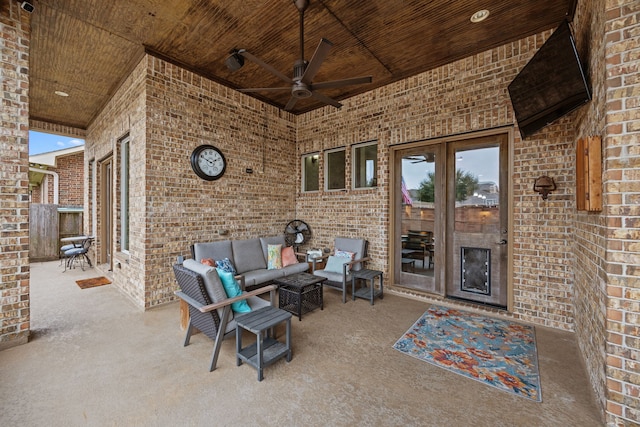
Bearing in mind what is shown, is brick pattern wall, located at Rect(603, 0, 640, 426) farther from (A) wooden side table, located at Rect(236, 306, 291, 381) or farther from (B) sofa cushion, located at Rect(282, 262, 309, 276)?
(B) sofa cushion, located at Rect(282, 262, 309, 276)

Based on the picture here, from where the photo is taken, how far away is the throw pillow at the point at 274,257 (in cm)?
478

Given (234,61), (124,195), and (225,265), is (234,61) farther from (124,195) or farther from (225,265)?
(124,195)

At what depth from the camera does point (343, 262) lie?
454 centimetres

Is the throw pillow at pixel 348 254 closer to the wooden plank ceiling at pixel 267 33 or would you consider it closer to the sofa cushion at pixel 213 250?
the sofa cushion at pixel 213 250

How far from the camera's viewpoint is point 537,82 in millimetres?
2748

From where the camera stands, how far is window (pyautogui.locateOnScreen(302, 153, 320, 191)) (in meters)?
6.13

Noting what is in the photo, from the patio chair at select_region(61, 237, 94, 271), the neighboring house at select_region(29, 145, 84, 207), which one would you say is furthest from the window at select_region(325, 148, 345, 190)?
the neighboring house at select_region(29, 145, 84, 207)

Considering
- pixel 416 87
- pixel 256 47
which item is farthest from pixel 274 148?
pixel 416 87

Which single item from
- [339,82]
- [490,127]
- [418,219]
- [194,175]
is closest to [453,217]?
[418,219]

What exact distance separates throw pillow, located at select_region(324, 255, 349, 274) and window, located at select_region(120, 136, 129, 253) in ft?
12.2

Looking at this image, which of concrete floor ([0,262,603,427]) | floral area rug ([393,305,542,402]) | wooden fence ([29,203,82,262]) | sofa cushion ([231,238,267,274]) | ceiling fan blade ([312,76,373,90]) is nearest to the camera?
concrete floor ([0,262,603,427])

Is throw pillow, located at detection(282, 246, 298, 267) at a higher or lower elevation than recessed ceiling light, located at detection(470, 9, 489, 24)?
lower

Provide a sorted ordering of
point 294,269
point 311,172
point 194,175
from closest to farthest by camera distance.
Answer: point 194,175 < point 294,269 < point 311,172

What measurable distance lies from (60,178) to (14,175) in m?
9.25
